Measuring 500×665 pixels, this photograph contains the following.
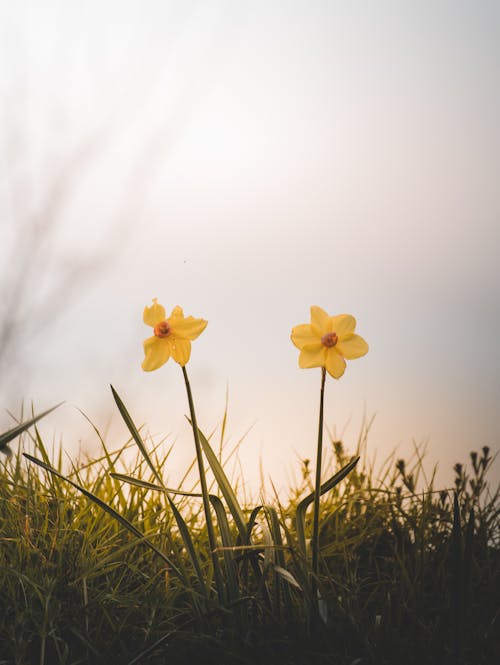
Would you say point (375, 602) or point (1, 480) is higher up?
point (1, 480)

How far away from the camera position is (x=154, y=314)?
4.79ft

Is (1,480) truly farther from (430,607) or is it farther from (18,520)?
(430,607)

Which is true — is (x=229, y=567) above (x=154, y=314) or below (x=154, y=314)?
below

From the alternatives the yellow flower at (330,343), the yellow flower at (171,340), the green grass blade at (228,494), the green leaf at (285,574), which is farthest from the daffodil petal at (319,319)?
the green leaf at (285,574)

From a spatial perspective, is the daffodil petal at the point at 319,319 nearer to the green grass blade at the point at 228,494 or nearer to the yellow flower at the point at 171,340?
the yellow flower at the point at 171,340

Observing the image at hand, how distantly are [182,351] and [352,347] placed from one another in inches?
13.7

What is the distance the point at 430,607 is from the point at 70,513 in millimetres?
996

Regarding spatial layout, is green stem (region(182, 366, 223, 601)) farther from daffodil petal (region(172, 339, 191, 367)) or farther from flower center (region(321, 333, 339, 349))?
flower center (region(321, 333, 339, 349))

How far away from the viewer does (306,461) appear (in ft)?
7.77

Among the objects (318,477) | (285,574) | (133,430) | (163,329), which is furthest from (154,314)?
(285,574)

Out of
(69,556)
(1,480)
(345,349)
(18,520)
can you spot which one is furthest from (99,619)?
(345,349)

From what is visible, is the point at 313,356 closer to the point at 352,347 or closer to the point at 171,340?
the point at 352,347

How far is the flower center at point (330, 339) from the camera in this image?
1.38m

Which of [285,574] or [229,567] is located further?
[229,567]
